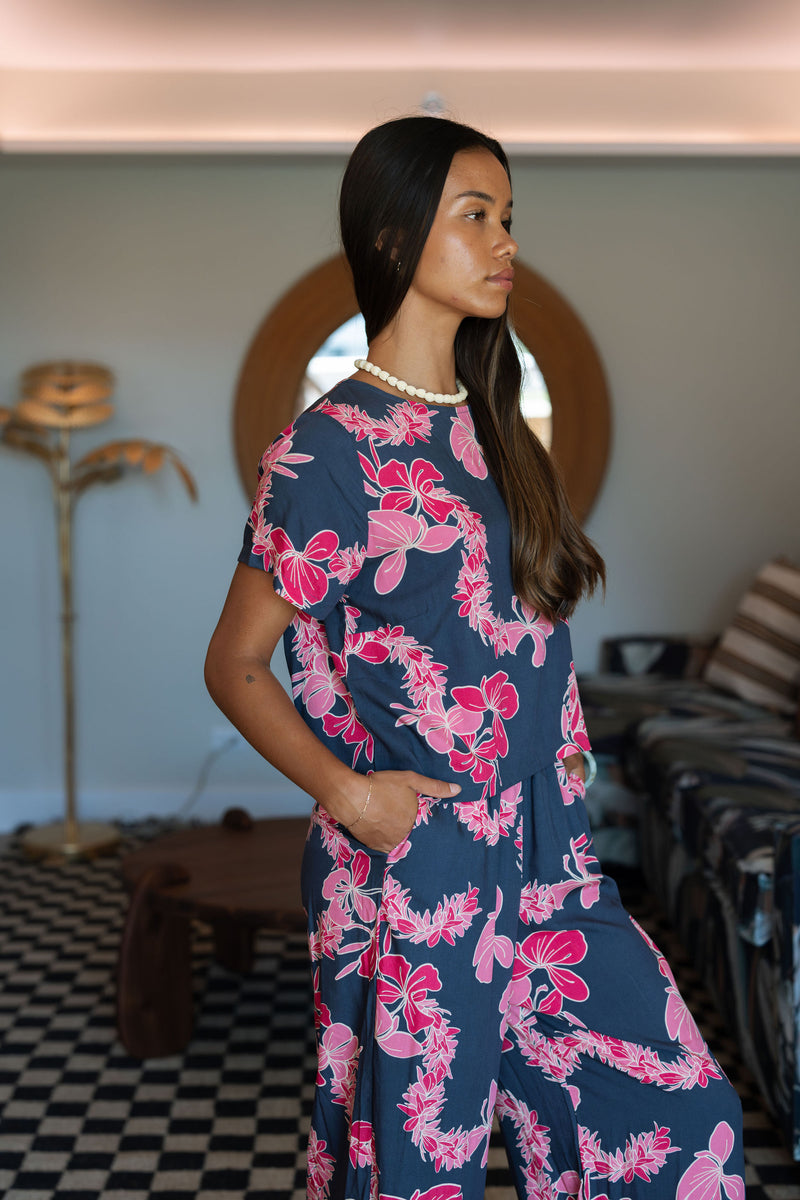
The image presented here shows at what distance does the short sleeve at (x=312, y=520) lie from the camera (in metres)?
1.18

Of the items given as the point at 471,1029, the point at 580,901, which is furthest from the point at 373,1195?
the point at 580,901

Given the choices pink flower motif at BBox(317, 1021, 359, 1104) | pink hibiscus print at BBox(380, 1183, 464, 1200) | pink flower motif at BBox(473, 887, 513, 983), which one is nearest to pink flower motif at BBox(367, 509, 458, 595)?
pink flower motif at BBox(473, 887, 513, 983)

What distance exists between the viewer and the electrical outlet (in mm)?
4668

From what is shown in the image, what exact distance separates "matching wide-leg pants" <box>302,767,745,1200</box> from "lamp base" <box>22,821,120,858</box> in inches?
119

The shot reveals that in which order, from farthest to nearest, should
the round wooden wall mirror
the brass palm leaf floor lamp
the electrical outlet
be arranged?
the electrical outlet
the round wooden wall mirror
the brass palm leaf floor lamp

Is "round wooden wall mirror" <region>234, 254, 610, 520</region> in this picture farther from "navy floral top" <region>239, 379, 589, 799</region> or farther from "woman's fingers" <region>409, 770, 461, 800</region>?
"woman's fingers" <region>409, 770, 461, 800</region>

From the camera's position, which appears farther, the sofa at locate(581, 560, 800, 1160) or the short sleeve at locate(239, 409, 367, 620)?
the sofa at locate(581, 560, 800, 1160)

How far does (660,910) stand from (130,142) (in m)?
3.17

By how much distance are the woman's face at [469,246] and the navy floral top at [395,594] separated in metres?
0.13

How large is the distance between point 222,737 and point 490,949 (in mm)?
3544

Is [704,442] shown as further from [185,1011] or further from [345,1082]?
[345,1082]

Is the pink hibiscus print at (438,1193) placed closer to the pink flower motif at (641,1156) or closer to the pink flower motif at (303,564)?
the pink flower motif at (641,1156)

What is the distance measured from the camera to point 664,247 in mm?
4520

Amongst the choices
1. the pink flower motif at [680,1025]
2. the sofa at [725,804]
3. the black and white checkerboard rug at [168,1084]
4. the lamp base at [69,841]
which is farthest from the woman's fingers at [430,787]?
the lamp base at [69,841]
